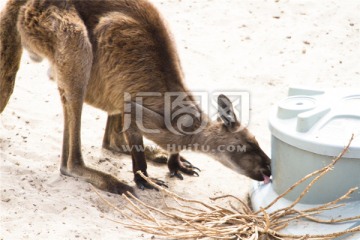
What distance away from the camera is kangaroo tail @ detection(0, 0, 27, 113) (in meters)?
4.68

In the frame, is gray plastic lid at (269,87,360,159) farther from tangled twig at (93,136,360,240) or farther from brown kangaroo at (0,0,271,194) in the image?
brown kangaroo at (0,0,271,194)

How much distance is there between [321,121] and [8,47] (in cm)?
222

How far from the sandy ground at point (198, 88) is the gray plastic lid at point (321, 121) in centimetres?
92

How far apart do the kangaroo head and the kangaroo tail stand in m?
1.47

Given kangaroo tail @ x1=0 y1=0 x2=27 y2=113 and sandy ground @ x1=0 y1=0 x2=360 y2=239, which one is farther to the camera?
kangaroo tail @ x1=0 y1=0 x2=27 y2=113

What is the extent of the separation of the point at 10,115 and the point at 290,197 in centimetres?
243

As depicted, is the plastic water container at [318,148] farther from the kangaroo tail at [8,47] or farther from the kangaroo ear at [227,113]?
the kangaroo tail at [8,47]

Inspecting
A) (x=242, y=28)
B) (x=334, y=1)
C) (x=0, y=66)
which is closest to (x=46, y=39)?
(x=0, y=66)

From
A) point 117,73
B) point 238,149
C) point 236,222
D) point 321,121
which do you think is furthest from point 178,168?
point 321,121

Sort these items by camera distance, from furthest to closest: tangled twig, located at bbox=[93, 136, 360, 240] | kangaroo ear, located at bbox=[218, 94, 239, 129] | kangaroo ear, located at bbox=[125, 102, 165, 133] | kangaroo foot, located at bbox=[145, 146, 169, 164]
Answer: kangaroo foot, located at bbox=[145, 146, 169, 164] → kangaroo ear, located at bbox=[125, 102, 165, 133] → kangaroo ear, located at bbox=[218, 94, 239, 129] → tangled twig, located at bbox=[93, 136, 360, 240]

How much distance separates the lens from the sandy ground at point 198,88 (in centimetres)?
424

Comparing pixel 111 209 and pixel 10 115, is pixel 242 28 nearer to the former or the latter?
pixel 10 115

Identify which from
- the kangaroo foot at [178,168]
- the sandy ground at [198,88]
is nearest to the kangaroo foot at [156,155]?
the sandy ground at [198,88]

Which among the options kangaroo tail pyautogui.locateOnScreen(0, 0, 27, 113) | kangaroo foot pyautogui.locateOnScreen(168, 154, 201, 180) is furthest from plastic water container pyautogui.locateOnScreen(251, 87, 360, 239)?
kangaroo tail pyautogui.locateOnScreen(0, 0, 27, 113)
